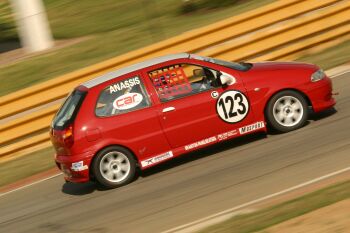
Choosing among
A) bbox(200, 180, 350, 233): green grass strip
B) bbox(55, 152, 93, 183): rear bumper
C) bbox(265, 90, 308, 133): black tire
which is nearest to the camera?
bbox(200, 180, 350, 233): green grass strip

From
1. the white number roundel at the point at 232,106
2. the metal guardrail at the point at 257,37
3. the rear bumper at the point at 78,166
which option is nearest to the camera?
the rear bumper at the point at 78,166

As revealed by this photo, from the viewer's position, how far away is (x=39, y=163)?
13727 mm

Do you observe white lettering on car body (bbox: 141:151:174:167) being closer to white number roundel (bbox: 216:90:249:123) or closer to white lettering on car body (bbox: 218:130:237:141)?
white lettering on car body (bbox: 218:130:237:141)

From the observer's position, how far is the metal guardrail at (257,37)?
51.3ft

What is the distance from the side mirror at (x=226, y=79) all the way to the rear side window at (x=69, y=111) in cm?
206

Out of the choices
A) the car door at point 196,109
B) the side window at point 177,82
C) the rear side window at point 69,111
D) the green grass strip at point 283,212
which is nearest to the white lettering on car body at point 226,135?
the car door at point 196,109

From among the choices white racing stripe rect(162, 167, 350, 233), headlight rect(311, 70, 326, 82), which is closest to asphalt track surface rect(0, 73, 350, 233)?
white racing stripe rect(162, 167, 350, 233)

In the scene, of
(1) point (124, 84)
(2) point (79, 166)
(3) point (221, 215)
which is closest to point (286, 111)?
(1) point (124, 84)

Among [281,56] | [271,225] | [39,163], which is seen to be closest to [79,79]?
[39,163]

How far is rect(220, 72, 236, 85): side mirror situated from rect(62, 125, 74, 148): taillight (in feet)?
7.66

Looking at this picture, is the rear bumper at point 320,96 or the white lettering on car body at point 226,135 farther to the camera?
the rear bumper at point 320,96

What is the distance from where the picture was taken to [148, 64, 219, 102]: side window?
36.8 ft

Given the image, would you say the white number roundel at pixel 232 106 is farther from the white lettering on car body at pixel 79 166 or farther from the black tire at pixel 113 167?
Answer: the white lettering on car body at pixel 79 166

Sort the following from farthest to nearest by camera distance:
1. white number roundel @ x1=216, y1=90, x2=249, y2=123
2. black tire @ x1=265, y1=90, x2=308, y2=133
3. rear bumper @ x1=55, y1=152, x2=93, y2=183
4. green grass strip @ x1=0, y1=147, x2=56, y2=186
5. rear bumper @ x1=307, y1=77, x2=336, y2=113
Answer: green grass strip @ x1=0, y1=147, x2=56, y2=186
rear bumper @ x1=307, y1=77, x2=336, y2=113
black tire @ x1=265, y1=90, x2=308, y2=133
white number roundel @ x1=216, y1=90, x2=249, y2=123
rear bumper @ x1=55, y1=152, x2=93, y2=183
